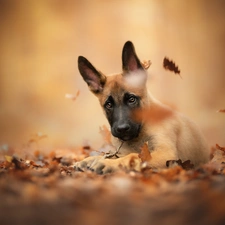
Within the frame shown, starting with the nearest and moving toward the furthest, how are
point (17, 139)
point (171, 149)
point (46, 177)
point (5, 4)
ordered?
point (46, 177) → point (171, 149) → point (17, 139) → point (5, 4)

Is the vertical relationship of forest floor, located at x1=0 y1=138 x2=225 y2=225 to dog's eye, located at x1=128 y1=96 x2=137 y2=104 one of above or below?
below

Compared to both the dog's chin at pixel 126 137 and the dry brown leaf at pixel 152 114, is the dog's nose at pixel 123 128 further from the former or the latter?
the dry brown leaf at pixel 152 114

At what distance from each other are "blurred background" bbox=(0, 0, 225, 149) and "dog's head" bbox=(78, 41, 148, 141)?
269 inches

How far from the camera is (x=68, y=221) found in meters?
2.08

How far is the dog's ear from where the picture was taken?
200 inches

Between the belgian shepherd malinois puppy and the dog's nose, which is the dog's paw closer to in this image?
the belgian shepherd malinois puppy

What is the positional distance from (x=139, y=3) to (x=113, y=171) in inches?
436

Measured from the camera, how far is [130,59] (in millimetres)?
4805

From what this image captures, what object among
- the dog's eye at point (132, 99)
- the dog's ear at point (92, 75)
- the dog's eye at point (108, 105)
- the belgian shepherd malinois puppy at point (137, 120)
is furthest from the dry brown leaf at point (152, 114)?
the dog's ear at point (92, 75)

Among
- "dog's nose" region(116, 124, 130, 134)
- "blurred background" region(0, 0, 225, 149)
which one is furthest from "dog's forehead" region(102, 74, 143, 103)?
"blurred background" region(0, 0, 225, 149)

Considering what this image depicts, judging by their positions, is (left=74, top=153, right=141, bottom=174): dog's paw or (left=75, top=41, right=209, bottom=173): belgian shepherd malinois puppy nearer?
(left=74, top=153, right=141, bottom=174): dog's paw

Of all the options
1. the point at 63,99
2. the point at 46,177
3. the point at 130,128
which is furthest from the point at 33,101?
the point at 46,177

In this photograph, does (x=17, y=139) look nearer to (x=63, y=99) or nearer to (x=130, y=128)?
(x=63, y=99)

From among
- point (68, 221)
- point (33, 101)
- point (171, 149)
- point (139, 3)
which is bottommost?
point (68, 221)
